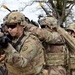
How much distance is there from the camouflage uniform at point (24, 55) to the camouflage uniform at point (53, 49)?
4.50ft

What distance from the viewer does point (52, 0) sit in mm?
33688

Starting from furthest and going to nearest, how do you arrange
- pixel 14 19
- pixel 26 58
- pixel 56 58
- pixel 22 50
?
pixel 56 58, pixel 14 19, pixel 22 50, pixel 26 58

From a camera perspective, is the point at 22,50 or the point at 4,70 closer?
the point at 22,50

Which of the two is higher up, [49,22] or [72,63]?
[49,22]

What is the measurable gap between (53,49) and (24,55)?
204cm

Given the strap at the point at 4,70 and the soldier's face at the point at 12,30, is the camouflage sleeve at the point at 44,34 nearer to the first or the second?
the strap at the point at 4,70

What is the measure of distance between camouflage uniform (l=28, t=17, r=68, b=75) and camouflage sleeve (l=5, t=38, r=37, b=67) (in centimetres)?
Answer: 156

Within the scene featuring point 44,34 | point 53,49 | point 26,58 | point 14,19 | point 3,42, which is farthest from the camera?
point 53,49

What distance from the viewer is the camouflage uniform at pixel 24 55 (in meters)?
5.32

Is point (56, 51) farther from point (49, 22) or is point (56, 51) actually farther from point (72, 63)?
point (72, 63)

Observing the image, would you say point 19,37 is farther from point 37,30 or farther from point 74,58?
point 74,58

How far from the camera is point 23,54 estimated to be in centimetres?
554

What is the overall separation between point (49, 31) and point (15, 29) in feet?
5.95

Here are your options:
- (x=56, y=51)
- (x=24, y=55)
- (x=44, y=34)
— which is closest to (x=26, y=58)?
(x=24, y=55)
